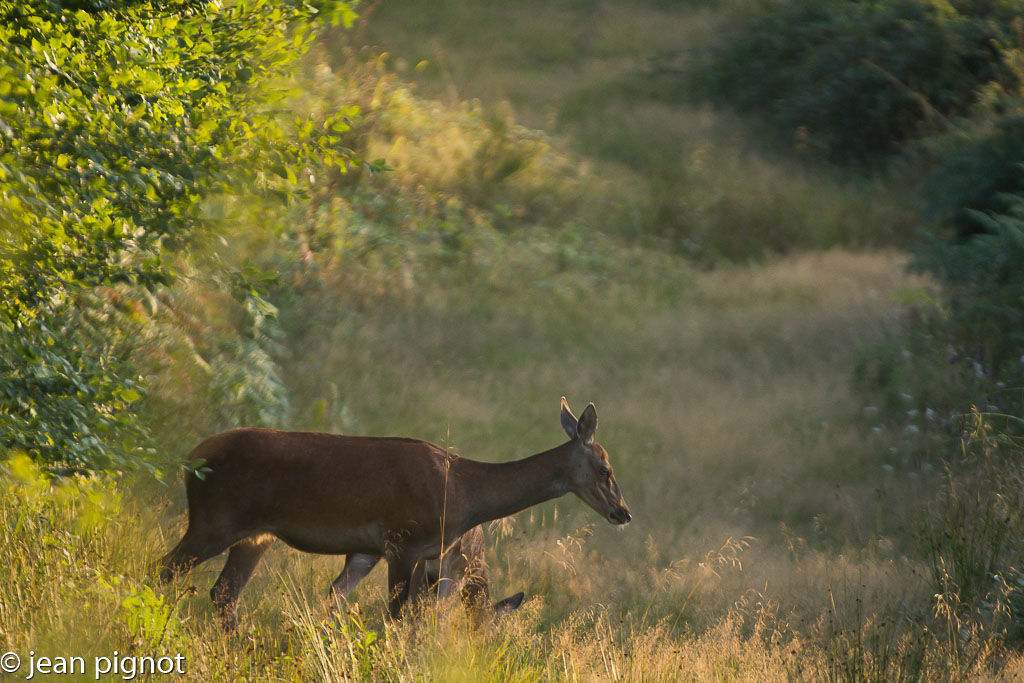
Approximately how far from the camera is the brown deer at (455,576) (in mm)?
6624

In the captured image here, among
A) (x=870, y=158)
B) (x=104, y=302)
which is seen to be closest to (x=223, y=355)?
(x=104, y=302)

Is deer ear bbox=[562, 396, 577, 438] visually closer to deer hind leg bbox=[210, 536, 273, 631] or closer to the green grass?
deer hind leg bbox=[210, 536, 273, 631]

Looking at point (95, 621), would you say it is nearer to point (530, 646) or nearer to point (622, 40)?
point (530, 646)

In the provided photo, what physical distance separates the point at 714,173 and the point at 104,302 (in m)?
22.0

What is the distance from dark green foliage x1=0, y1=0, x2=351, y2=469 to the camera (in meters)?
5.44

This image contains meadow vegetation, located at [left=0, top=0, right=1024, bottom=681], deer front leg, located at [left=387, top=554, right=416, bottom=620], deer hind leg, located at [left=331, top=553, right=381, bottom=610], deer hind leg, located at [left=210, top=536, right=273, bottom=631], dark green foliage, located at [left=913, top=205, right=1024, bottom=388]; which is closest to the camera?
meadow vegetation, located at [left=0, top=0, right=1024, bottom=681]

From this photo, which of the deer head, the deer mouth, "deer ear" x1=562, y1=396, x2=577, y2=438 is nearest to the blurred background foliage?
"deer ear" x1=562, y1=396, x2=577, y2=438

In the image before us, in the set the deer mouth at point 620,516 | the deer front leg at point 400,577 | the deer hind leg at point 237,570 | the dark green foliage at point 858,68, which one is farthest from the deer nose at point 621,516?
the dark green foliage at point 858,68

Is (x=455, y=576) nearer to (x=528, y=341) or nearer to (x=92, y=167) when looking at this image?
(x=92, y=167)

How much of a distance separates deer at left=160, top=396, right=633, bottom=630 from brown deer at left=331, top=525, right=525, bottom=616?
0.23ft

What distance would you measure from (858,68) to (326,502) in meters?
25.8

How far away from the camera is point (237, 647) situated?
5.90 meters

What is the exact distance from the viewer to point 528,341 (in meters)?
16.7

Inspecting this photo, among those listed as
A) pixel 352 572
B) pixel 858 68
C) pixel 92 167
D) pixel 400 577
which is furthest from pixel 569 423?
pixel 858 68
